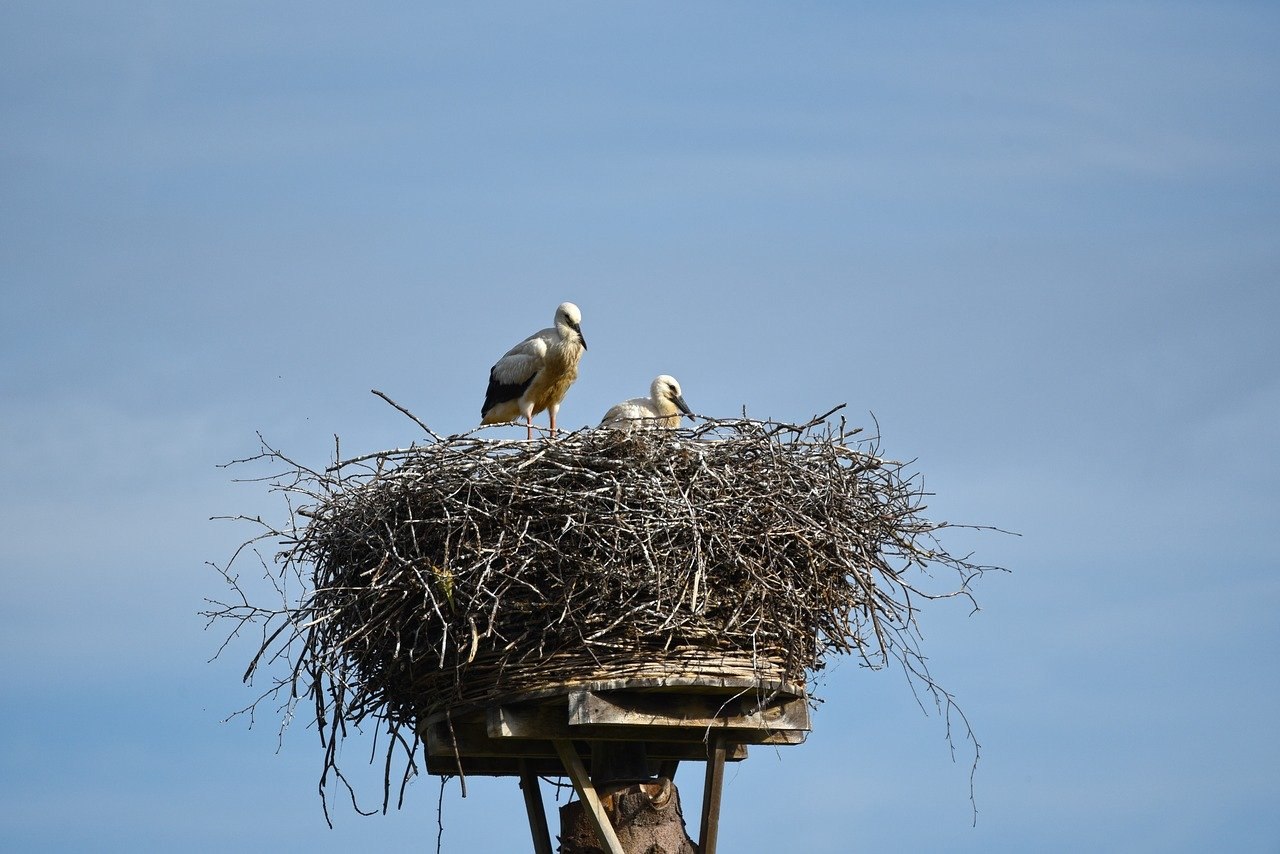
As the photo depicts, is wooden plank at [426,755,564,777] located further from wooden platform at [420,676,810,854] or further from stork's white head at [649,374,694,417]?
stork's white head at [649,374,694,417]

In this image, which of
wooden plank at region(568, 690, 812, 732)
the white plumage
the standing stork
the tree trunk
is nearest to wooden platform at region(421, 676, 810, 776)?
wooden plank at region(568, 690, 812, 732)

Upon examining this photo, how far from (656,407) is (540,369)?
158 cm

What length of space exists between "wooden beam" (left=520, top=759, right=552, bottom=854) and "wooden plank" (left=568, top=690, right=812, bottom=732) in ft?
2.71

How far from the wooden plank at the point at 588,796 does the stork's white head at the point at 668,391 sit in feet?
11.0

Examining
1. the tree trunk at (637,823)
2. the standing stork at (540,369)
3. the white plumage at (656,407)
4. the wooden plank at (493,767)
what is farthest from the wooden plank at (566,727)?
the standing stork at (540,369)

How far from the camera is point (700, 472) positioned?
23.9ft

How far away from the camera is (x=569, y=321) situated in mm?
11422

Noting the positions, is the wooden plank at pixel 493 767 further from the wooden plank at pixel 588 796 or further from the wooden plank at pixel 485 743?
the wooden plank at pixel 588 796

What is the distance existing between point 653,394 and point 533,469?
2.98 metres

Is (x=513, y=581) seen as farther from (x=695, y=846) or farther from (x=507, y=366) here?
(x=507, y=366)

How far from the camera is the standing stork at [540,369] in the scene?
37.2 feet

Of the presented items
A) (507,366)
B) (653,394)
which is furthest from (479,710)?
(507,366)

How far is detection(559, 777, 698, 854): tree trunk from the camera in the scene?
7.18 metres

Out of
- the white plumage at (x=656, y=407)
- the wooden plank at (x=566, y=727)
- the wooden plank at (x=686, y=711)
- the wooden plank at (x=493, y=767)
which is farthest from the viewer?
the white plumage at (x=656, y=407)
